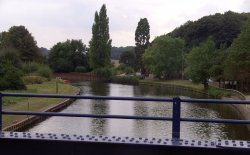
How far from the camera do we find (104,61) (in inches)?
4424

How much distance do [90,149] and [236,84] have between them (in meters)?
64.4

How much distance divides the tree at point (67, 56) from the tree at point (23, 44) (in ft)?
85.6

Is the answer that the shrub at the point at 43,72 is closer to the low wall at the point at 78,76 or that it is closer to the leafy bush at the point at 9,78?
the leafy bush at the point at 9,78

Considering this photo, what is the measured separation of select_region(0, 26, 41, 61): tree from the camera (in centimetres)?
10031

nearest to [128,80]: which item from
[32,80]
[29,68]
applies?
[29,68]

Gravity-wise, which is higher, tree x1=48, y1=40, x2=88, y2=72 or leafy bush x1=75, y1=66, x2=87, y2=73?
tree x1=48, y1=40, x2=88, y2=72

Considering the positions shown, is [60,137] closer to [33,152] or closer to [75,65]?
[33,152]

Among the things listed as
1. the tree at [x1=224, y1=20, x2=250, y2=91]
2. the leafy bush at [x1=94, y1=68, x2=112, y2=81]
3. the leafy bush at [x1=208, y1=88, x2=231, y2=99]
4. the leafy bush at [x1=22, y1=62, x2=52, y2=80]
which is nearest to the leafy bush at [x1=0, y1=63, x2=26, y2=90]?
the leafy bush at [x1=22, y1=62, x2=52, y2=80]

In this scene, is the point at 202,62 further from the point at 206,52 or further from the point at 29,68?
the point at 29,68

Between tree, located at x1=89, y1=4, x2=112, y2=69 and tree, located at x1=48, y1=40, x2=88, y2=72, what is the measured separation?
19.8m

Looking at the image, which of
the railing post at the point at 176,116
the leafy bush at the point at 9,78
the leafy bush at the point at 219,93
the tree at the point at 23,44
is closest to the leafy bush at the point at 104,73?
the tree at the point at 23,44

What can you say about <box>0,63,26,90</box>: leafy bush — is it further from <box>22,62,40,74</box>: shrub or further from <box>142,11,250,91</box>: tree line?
<box>142,11,250,91</box>: tree line

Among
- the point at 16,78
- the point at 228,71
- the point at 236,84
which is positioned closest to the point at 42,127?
the point at 16,78

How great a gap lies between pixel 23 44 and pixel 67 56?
31.4m
